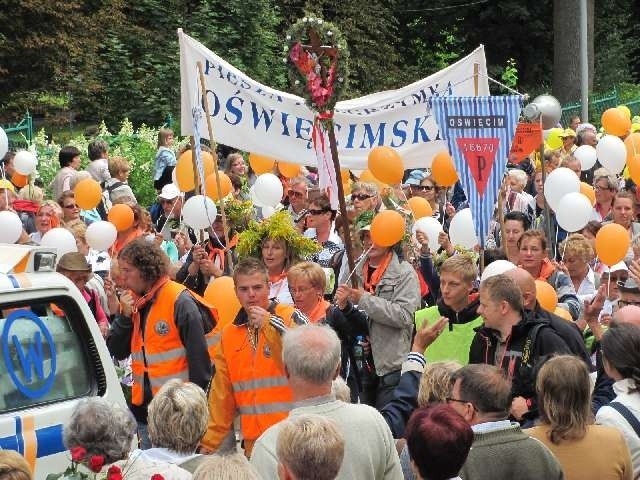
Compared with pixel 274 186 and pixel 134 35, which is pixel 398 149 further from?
pixel 134 35

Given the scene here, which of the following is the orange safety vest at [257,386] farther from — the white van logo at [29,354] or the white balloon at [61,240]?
the white balloon at [61,240]

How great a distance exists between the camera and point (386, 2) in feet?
109

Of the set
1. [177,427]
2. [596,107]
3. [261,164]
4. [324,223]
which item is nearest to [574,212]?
[324,223]

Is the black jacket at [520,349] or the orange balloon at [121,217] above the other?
the orange balloon at [121,217]

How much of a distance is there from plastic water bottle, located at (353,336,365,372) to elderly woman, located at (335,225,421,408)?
3.3 inches

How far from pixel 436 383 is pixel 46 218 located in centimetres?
638

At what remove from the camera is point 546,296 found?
8.41 meters

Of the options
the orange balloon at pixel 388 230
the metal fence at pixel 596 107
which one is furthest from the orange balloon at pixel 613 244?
the metal fence at pixel 596 107

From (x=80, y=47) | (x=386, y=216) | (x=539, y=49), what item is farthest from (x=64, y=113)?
(x=386, y=216)

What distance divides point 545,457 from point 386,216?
3.87 metres

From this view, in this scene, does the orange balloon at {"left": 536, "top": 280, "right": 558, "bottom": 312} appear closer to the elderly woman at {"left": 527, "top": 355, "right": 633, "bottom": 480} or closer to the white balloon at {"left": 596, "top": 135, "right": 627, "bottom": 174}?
the elderly woman at {"left": 527, "top": 355, "right": 633, "bottom": 480}

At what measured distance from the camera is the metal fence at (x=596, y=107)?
27422 mm

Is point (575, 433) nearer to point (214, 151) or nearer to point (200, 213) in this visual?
point (200, 213)

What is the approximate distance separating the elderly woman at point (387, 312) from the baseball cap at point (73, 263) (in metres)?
1.80
